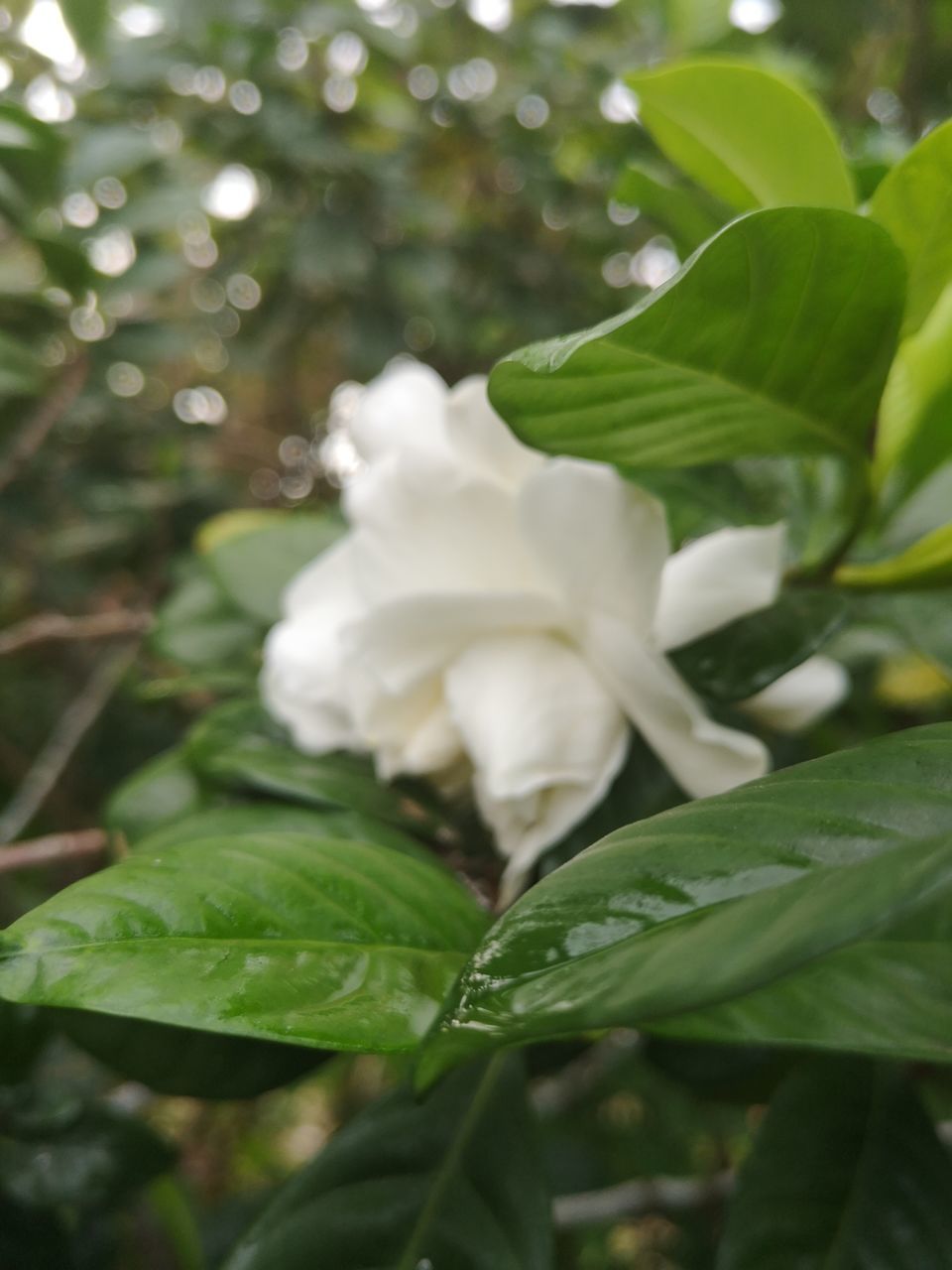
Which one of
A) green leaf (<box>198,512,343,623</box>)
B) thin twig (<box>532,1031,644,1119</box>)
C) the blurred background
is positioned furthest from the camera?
thin twig (<box>532,1031,644,1119</box>)

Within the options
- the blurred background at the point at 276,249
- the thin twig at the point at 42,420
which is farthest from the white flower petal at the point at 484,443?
the thin twig at the point at 42,420

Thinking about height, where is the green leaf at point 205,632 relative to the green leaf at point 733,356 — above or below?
below

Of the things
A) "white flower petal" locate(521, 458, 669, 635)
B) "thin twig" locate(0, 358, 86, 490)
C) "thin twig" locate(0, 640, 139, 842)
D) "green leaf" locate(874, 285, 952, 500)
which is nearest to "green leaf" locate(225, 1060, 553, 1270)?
"white flower petal" locate(521, 458, 669, 635)

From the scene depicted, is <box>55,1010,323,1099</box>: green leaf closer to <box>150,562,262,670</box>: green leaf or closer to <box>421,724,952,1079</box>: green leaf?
<box>421,724,952,1079</box>: green leaf

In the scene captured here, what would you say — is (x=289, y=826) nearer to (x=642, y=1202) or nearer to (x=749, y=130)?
(x=749, y=130)

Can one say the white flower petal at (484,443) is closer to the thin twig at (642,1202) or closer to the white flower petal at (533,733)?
the white flower petal at (533,733)

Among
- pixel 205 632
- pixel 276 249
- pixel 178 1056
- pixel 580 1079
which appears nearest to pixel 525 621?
pixel 178 1056
